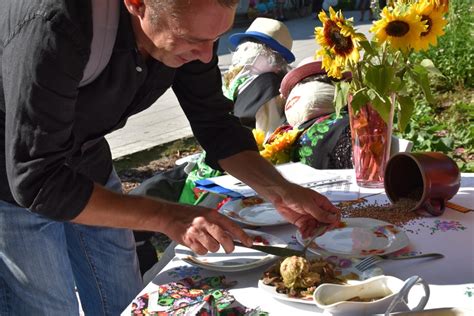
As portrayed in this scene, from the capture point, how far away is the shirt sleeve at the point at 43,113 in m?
1.23

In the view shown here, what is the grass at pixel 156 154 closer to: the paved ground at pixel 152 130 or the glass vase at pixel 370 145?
the paved ground at pixel 152 130

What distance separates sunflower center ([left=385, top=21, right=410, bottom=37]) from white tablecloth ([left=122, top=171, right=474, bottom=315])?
474 mm

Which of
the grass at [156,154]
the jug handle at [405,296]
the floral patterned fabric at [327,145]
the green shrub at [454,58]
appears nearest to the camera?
the jug handle at [405,296]

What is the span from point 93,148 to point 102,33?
54cm

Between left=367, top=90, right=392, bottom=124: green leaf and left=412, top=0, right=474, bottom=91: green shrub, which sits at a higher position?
left=367, top=90, right=392, bottom=124: green leaf

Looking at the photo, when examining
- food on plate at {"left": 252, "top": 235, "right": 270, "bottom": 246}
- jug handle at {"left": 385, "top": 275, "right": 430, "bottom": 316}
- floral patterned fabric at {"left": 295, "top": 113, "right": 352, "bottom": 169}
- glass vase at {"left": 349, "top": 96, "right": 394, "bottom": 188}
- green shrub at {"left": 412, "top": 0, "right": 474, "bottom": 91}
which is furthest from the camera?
green shrub at {"left": 412, "top": 0, "right": 474, "bottom": 91}

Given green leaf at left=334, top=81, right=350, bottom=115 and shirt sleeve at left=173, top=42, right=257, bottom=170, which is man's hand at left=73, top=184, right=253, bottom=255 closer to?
shirt sleeve at left=173, top=42, right=257, bottom=170

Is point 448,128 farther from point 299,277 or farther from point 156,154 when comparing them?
point 299,277

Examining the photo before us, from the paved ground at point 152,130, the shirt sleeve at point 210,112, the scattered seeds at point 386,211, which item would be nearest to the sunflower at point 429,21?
the scattered seeds at point 386,211

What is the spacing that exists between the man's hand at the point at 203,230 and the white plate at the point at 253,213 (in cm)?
35

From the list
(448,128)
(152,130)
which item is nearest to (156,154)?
(152,130)

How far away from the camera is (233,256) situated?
1.51 metres

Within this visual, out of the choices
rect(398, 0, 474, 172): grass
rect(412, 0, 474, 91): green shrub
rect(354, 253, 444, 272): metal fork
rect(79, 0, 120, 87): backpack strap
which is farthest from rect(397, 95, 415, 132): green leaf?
rect(412, 0, 474, 91): green shrub

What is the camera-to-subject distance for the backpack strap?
1.36m
